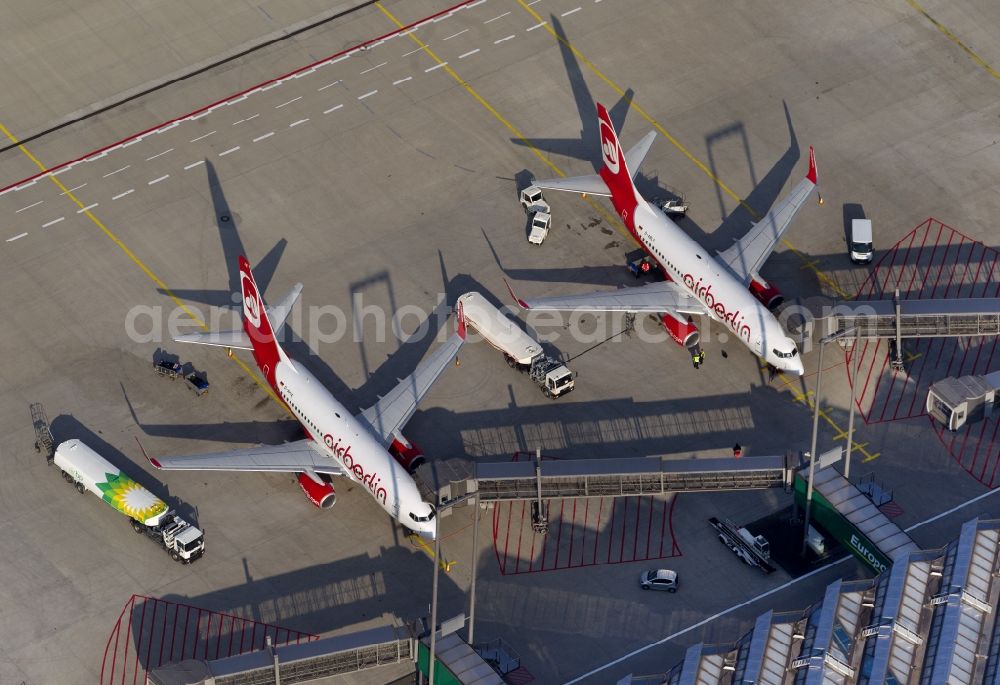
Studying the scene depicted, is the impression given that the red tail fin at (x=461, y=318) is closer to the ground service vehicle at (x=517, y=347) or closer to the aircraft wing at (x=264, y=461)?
the ground service vehicle at (x=517, y=347)

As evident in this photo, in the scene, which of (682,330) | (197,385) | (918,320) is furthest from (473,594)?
(918,320)

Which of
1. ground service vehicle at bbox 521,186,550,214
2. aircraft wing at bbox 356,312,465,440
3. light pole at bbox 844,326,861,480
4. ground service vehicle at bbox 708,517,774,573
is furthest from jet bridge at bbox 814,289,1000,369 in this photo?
aircraft wing at bbox 356,312,465,440

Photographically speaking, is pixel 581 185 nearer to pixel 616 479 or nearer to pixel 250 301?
pixel 616 479

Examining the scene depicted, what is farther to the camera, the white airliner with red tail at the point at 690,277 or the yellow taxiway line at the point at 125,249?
the yellow taxiway line at the point at 125,249

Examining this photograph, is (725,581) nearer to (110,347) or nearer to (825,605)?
(825,605)

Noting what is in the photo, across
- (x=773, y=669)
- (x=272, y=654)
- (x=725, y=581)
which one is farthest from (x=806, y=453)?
(x=272, y=654)

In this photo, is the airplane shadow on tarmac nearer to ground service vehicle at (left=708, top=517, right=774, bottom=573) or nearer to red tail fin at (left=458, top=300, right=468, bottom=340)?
ground service vehicle at (left=708, top=517, right=774, bottom=573)

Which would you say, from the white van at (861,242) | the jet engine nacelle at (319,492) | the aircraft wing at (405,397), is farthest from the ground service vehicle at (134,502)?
the white van at (861,242)
